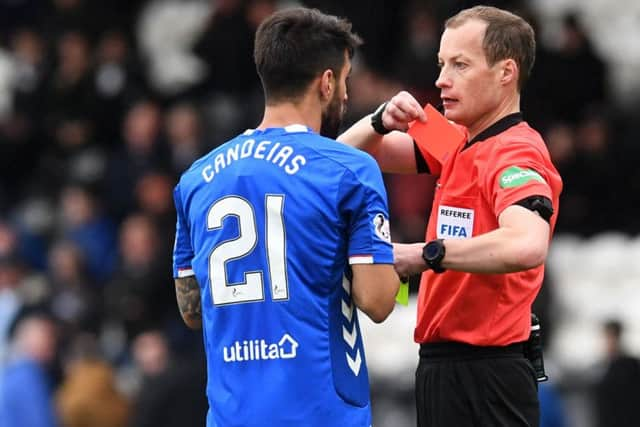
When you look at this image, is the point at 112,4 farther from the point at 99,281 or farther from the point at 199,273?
the point at 199,273

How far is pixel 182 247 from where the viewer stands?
202 inches

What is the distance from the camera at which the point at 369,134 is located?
18.2 feet

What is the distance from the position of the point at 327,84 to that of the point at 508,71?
2.12 ft

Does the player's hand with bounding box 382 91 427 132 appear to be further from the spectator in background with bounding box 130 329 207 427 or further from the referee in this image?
the spectator in background with bounding box 130 329 207 427

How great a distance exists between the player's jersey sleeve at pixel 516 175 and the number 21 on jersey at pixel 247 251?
70cm

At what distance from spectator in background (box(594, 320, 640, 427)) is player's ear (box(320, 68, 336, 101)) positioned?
570cm

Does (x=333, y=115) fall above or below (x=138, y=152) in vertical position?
below

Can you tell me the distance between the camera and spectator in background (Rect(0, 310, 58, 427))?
1162 centimetres

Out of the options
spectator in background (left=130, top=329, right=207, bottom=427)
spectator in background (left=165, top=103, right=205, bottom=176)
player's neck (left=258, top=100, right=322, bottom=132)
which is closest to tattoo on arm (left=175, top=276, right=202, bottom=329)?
player's neck (left=258, top=100, right=322, bottom=132)

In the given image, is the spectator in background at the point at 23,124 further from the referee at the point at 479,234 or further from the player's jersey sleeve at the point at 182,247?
the referee at the point at 479,234

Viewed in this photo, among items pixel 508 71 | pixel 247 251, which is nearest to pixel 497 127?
pixel 508 71

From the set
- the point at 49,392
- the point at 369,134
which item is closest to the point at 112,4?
the point at 49,392

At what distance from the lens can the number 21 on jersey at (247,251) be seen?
15.6ft

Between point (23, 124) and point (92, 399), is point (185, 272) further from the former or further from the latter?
point (23, 124)
